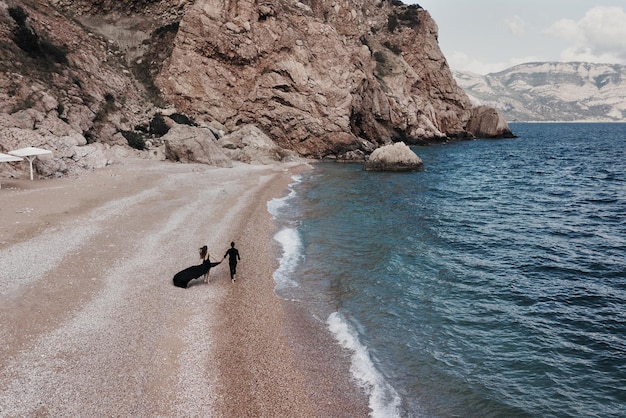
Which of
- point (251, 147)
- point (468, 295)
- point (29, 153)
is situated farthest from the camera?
point (251, 147)

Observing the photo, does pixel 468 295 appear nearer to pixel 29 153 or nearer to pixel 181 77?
pixel 29 153

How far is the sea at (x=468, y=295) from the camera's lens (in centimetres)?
1059

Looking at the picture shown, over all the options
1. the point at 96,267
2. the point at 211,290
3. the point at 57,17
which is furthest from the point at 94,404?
the point at 57,17

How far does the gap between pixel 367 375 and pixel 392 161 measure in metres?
40.8

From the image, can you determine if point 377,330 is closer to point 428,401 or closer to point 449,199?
point 428,401

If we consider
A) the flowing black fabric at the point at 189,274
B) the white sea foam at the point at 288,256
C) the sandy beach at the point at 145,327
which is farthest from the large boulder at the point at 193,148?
the flowing black fabric at the point at 189,274

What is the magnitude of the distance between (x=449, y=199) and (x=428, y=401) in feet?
88.7

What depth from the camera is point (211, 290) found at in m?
15.2

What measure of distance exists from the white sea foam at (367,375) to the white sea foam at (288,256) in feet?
11.4

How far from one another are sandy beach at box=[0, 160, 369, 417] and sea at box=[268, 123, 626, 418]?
142 centimetres

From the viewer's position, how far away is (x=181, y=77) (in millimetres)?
55688

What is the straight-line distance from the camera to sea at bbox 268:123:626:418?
10.6 m

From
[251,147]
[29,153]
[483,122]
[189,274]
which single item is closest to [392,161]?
[251,147]

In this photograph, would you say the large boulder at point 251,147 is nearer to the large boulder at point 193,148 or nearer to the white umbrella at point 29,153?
the large boulder at point 193,148
